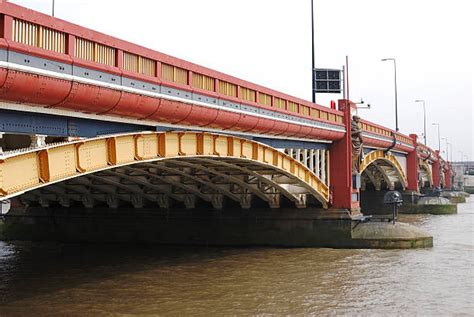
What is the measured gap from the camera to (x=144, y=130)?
1645cm

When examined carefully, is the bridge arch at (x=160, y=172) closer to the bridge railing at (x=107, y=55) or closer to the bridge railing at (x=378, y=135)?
the bridge railing at (x=107, y=55)

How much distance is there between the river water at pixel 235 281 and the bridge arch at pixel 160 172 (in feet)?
9.07

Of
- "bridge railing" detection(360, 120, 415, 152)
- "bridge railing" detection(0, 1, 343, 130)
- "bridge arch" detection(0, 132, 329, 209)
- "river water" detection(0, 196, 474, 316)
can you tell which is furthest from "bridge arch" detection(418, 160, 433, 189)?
"bridge railing" detection(0, 1, 343, 130)

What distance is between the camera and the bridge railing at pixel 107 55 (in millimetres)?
11173

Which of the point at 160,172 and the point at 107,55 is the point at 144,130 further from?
the point at 160,172

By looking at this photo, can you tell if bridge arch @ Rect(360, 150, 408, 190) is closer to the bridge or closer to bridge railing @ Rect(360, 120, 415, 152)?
bridge railing @ Rect(360, 120, 415, 152)

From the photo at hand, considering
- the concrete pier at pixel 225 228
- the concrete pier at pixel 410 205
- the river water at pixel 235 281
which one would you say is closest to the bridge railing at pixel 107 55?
the river water at pixel 235 281

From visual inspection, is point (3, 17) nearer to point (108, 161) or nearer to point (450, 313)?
point (108, 161)

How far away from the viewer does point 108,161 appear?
46.9 feet

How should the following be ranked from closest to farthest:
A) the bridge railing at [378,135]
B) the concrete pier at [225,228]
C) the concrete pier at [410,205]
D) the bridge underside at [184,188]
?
the bridge underside at [184,188] → the concrete pier at [225,228] → the bridge railing at [378,135] → the concrete pier at [410,205]

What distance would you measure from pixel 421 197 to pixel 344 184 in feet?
99.9

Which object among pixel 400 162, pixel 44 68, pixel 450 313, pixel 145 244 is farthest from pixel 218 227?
pixel 400 162

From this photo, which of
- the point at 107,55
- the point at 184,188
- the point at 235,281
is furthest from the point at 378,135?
the point at 107,55

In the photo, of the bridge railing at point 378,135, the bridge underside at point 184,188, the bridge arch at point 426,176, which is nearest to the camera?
the bridge underside at point 184,188
